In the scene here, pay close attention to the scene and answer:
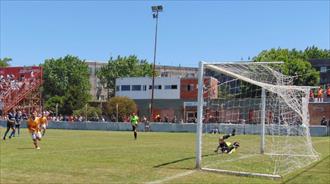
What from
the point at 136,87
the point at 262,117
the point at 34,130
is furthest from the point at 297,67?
the point at 34,130

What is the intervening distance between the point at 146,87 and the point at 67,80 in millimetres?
21054

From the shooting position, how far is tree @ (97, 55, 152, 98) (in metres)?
118

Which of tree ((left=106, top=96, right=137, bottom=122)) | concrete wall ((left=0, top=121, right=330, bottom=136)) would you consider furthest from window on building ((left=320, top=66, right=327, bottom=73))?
concrete wall ((left=0, top=121, right=330, bottom=136))

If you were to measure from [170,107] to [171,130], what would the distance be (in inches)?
1422

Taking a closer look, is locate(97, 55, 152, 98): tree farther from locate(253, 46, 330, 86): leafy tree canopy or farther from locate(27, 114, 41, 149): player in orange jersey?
locate(27, 114, 41, 149): player in orange jersey

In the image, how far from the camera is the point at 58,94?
363 ft

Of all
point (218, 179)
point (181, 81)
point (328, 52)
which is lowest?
point (218, 179)

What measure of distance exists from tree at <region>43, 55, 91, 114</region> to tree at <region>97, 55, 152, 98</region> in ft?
14.3

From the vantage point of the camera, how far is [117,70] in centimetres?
11831

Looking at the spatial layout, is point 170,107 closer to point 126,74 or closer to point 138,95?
point 138,95

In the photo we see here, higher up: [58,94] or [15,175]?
[58,94]

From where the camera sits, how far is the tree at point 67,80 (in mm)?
105688

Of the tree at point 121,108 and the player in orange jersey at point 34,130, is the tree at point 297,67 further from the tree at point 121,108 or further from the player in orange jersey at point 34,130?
the player in orange jersey at point 34,130

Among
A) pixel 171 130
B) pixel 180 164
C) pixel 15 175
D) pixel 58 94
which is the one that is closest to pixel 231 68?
pixel 180 164
